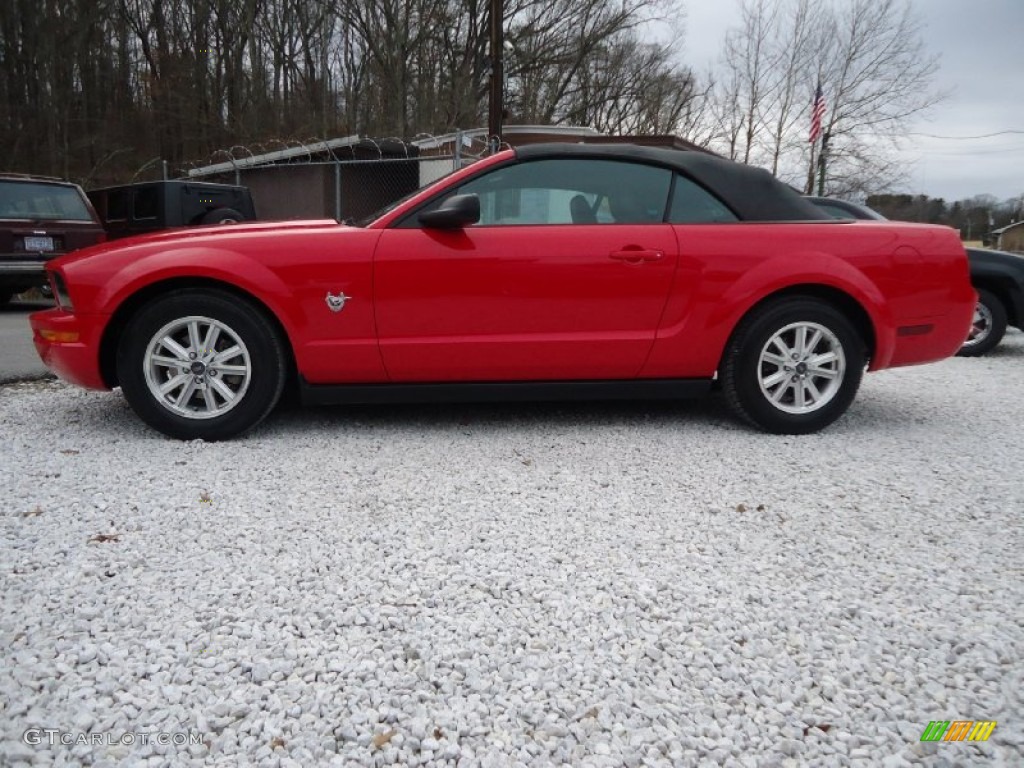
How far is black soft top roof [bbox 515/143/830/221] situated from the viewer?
3686 millimetres

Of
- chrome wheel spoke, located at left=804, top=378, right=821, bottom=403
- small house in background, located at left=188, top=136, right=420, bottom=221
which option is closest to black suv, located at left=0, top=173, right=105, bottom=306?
small house in background, located at left=188, top=136, right=420, bottom=221

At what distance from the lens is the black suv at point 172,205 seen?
1012cm

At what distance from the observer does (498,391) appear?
3.65 meters

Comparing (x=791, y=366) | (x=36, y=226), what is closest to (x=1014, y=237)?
(x=791, y=366)

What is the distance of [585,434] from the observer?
12.2 ft

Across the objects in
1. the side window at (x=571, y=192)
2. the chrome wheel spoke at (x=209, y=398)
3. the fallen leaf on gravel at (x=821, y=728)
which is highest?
the side window at (x=571, y=192)

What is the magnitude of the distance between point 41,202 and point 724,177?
9.17 meters

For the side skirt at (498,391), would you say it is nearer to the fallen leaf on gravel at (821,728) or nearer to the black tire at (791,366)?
the black tire at (791,366)

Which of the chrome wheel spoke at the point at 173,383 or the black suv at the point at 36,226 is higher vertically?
the black suv at the point at 36,226

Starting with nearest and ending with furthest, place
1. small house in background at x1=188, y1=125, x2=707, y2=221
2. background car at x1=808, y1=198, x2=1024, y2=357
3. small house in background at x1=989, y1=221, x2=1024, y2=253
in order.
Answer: background car at x1=808, y1=198, x2=1024, y2=357
small house in background at x1=188, y1=125, x2=707, y2=221
small house in background at x1=989, y1=221, x2=1024, y2=253

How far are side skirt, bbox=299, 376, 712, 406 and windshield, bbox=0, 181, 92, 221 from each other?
7.69m

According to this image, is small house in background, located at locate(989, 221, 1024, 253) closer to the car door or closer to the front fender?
the car door

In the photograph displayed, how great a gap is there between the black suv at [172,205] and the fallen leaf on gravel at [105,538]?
8.50m

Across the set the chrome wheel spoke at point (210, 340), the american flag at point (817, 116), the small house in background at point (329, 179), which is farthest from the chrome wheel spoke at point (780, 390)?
the american flag at point (817, 116)
